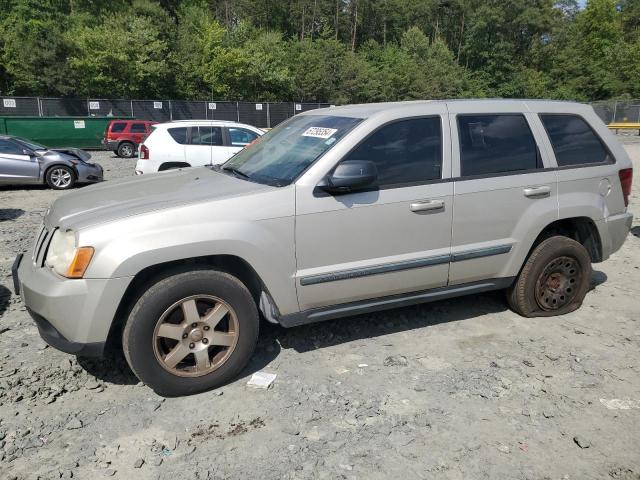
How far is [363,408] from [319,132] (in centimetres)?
201

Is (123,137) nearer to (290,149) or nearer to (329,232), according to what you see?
(290,149)

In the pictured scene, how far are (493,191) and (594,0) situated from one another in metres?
86.2

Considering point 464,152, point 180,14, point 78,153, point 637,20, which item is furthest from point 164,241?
point 637,20

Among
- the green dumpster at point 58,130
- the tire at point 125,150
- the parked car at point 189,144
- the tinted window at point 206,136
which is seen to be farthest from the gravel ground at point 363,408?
the green dumpster at point 58,130

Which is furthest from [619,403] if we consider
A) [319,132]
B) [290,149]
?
[290,149]

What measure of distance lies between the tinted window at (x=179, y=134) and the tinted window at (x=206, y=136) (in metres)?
0.17

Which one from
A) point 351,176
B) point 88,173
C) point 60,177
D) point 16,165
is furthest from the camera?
point 88,173

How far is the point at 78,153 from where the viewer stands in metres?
13.4

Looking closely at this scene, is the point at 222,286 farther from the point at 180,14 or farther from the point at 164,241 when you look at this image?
the point at 180,14

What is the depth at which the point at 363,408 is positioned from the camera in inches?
131

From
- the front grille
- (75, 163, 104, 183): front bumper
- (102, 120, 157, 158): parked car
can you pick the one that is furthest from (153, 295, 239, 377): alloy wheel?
(102, 120, 157, 158): parked car

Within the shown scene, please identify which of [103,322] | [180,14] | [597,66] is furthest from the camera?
[597,66]

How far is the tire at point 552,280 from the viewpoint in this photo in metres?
4.51

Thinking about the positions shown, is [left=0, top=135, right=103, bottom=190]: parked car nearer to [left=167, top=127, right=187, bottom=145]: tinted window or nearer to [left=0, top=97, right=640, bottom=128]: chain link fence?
[left=167, top=127, right=187, bottom=145]: tinted window
